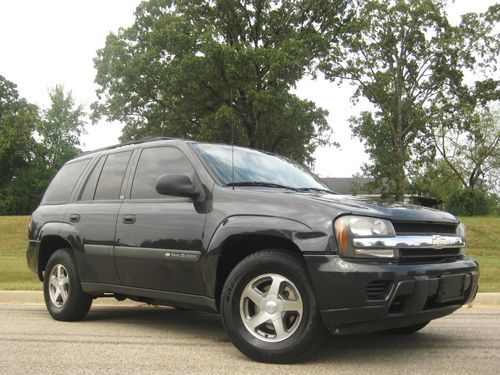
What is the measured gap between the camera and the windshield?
16.5ft

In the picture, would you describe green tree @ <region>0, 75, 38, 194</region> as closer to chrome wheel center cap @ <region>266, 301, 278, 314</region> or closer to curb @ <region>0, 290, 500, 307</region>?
curb @ <region>0, 290, 500, 307</region>

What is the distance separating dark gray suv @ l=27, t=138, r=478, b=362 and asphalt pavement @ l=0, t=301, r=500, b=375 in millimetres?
259

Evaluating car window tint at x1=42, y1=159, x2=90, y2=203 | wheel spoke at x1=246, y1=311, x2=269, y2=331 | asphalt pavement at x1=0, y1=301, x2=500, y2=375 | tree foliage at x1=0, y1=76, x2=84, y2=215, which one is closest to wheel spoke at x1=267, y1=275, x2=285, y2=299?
wheel spoke at x1=246, y1=311, x2=269, y2=331

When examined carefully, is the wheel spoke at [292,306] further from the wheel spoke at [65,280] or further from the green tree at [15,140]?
the green tree at [15,140]

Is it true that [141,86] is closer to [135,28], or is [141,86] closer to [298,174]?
[135,28]

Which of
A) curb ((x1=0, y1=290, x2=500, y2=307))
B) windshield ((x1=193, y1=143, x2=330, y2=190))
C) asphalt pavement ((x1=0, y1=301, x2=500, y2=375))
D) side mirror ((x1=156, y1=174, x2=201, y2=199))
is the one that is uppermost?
windshield ((x1=193, y1=143, x2=330, y2=190))

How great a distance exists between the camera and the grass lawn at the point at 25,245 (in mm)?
13000

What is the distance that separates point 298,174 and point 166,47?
28499 mm

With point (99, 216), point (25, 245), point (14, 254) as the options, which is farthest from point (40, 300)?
point (25, 245)

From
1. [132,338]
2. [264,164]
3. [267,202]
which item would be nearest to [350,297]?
[267,202]

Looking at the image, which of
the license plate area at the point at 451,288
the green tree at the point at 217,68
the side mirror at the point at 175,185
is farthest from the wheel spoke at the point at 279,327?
the green tree at the point at 217,68

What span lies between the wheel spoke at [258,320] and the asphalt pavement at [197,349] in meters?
0.28

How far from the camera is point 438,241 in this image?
4.39m

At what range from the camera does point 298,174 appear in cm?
571
